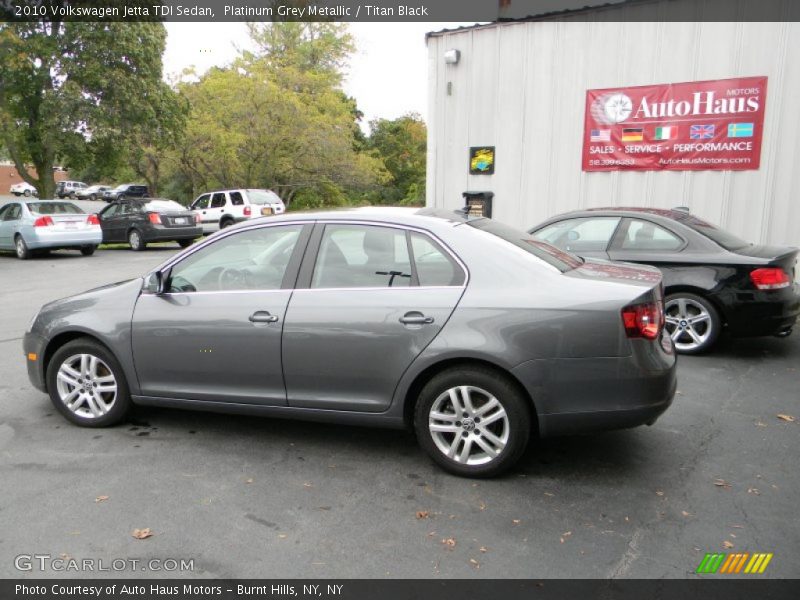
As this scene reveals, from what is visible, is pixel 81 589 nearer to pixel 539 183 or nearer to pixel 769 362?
pixel 769 362

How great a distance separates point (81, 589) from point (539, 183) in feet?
32.3

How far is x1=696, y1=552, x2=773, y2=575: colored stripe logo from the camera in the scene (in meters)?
2.96

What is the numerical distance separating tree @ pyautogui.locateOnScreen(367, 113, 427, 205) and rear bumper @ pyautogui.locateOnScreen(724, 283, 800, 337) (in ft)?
125

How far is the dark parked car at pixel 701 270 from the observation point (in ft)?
20.4

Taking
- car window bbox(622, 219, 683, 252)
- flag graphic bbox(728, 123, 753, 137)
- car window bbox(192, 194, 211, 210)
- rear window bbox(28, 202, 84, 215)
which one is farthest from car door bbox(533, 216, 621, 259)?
car window bbox(192, 194, 211, 210)

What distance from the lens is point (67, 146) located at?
2091 centimetres

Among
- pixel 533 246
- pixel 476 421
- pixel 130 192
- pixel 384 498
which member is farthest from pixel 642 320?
pixel 130 192

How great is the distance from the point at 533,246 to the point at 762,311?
127 inches

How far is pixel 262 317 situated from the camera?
415cm

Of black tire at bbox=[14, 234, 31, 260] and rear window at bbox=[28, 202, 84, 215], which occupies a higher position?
rear window at bbox=[28, 202, 84, 215]

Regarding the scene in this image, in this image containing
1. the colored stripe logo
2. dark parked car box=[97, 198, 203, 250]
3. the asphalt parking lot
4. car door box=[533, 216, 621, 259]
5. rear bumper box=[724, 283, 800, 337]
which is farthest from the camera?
dark parked car box=[97, 198, 203, 250]

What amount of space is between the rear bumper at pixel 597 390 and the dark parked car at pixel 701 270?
3.16m

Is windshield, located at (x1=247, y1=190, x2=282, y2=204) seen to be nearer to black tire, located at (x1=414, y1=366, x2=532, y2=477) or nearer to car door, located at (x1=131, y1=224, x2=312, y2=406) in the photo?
car door, located at (x1=131, y1=224, x2=312, y2=406)

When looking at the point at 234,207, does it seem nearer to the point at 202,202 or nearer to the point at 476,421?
the point at 202,202
